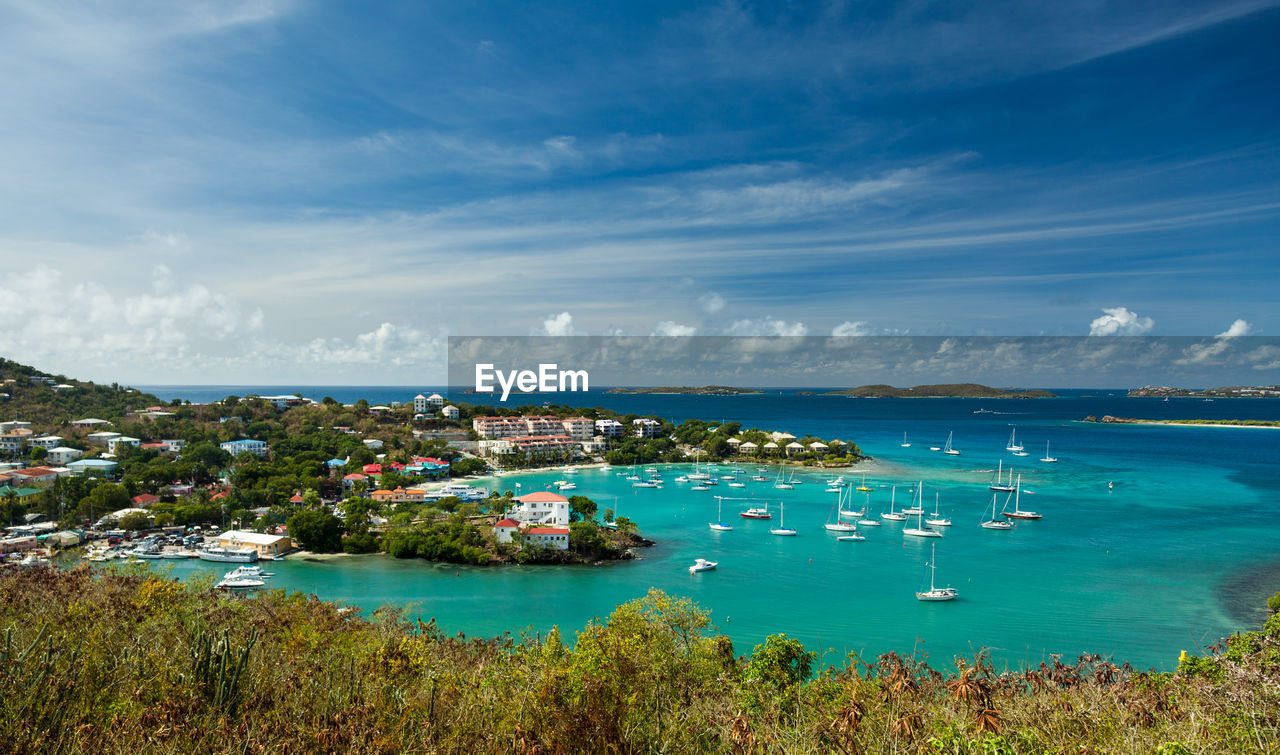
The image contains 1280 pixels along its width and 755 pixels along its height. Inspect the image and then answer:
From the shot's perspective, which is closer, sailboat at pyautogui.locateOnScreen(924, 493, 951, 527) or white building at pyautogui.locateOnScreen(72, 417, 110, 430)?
sailboat at pyautogui.locateOnScreen(924, 493, 951, 527)

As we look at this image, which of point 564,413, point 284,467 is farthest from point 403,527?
point 564,413

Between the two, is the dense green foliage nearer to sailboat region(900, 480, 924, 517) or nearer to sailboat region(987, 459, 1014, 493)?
sailboat region(900, 480, 924, 517)

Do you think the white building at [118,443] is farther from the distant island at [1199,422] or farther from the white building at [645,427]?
the distant island at [1199,422]

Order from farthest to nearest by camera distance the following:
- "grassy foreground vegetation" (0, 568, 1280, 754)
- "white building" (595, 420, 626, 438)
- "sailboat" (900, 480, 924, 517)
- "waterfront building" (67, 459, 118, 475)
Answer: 1. "white building" (595, 420, 626, 438)
2. "waterfront building" (67, 459, 118, 475)
3. "sailboat" (900, 480, 924, 517)
4. "grassy foreground vegetation" (0, 568, 1280, 754)

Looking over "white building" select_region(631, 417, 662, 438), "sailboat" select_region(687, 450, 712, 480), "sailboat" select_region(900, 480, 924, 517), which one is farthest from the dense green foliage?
"white building" select_region(631, 417, 662, 438)

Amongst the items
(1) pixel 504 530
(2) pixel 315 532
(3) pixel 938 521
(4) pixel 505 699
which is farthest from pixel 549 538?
(4) pixel 505 699

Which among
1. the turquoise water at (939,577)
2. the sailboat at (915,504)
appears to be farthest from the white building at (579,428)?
the sailboat at (915,504)

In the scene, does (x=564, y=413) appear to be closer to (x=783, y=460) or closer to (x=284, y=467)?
(x=783, y=460)
